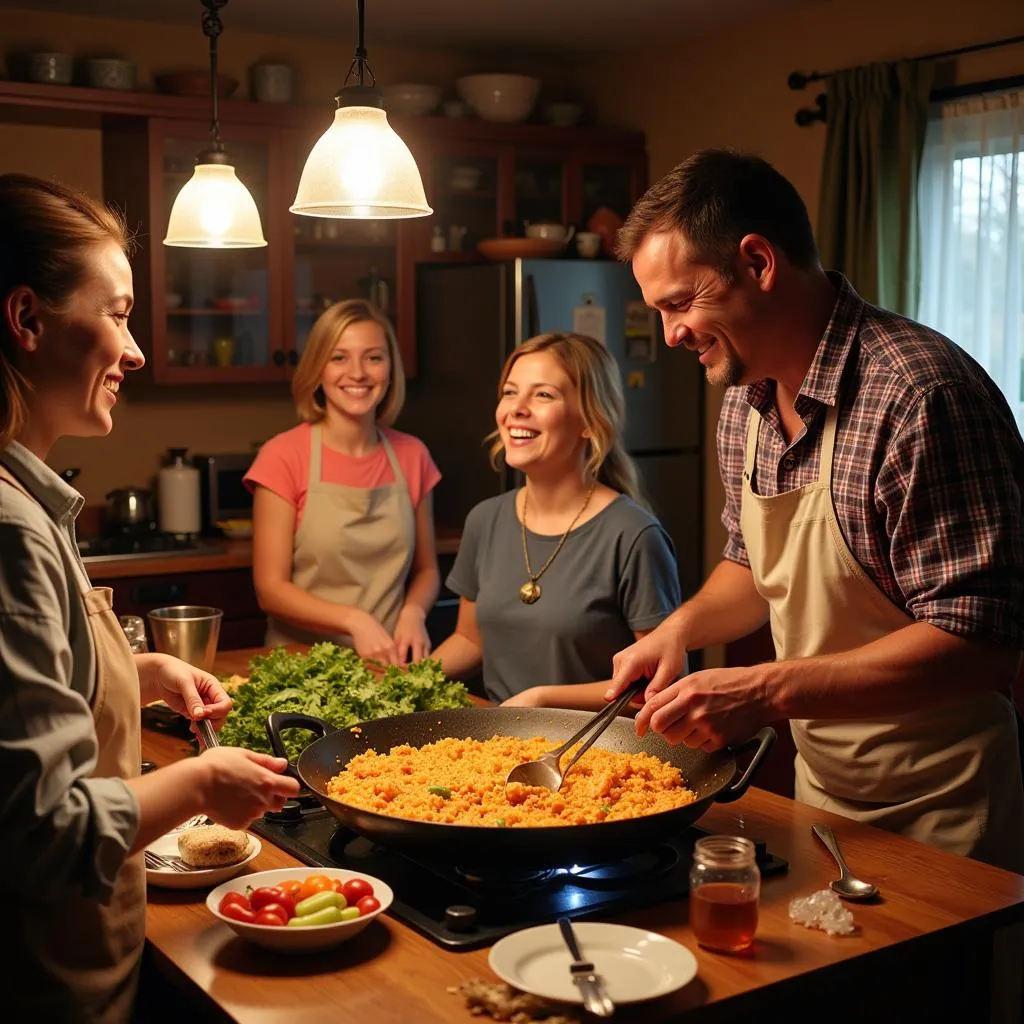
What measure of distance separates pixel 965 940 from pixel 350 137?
1459 millimetres

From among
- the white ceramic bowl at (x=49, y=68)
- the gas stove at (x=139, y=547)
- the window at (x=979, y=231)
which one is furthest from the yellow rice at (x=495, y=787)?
the white ceramic bowl at (x=49, y=68)

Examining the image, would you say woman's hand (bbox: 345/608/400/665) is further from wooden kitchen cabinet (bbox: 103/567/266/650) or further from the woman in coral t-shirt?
wooden kitchen cabinet (bbox: 103/567/266/650)

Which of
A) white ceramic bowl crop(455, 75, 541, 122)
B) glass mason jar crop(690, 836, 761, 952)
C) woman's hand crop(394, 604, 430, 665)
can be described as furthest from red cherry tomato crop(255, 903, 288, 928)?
Result: white ceramic bowl crop(455, 75, 541, 122)

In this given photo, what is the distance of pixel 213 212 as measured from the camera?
2.57 m

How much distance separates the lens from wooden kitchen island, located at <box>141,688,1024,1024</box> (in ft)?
4.61

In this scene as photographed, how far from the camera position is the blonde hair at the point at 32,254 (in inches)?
54.9

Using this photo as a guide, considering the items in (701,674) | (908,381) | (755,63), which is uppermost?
(755,63)

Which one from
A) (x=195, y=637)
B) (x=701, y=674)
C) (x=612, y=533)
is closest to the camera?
(x=701, y=674)

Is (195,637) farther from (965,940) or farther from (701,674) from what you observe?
(965,940)

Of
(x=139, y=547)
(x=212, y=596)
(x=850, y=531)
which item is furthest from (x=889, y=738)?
(x=139, y=547)

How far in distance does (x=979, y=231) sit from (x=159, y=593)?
9.43 ft

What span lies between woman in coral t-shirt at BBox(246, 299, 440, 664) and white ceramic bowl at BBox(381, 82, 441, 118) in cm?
151

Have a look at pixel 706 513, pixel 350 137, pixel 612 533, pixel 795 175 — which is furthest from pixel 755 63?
pixel 350 137

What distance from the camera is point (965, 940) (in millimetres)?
1686
